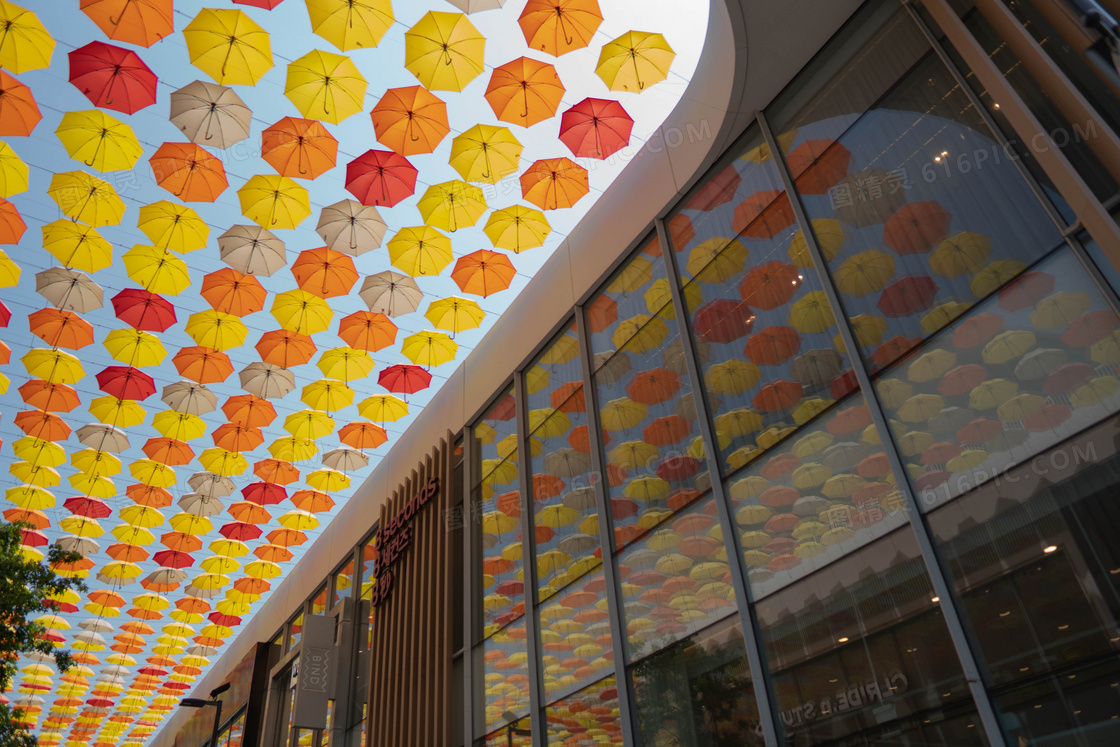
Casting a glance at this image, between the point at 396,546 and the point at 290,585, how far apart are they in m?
7.87

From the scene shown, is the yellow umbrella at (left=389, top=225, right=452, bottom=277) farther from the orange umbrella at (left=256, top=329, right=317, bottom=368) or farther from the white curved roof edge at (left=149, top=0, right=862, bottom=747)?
the orange umbrella at (left=256, top=329, right=317, bottom=368)

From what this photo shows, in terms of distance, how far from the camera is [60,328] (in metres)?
11.9

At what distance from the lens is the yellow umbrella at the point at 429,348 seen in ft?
41.7

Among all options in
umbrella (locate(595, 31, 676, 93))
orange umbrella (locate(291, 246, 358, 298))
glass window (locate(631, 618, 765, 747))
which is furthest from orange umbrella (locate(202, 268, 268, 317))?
glass window (locate(631, 618, 765, 747))

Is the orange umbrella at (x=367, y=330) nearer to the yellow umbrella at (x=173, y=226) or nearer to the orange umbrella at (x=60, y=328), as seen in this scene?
the yellow umbrella at (x=173, y=226)

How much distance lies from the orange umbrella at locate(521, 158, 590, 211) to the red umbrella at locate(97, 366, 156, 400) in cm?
770

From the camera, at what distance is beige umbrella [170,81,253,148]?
9.16 meters

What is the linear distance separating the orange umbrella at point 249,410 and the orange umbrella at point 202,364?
0.85 meters

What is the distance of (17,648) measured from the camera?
44.5 ft

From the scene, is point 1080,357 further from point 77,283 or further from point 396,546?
point 77,283

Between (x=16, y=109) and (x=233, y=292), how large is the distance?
139 inches

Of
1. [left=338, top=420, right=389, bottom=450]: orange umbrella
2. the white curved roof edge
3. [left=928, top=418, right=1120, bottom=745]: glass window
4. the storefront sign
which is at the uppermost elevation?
[left=338, top=420, right=389, bottom=450]: orange umbrella

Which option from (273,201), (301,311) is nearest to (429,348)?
(301,311)

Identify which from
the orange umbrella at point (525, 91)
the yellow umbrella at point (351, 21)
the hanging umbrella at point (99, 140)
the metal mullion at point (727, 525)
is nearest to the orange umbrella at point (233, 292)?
the hanging umbrella at point (99, 140)
